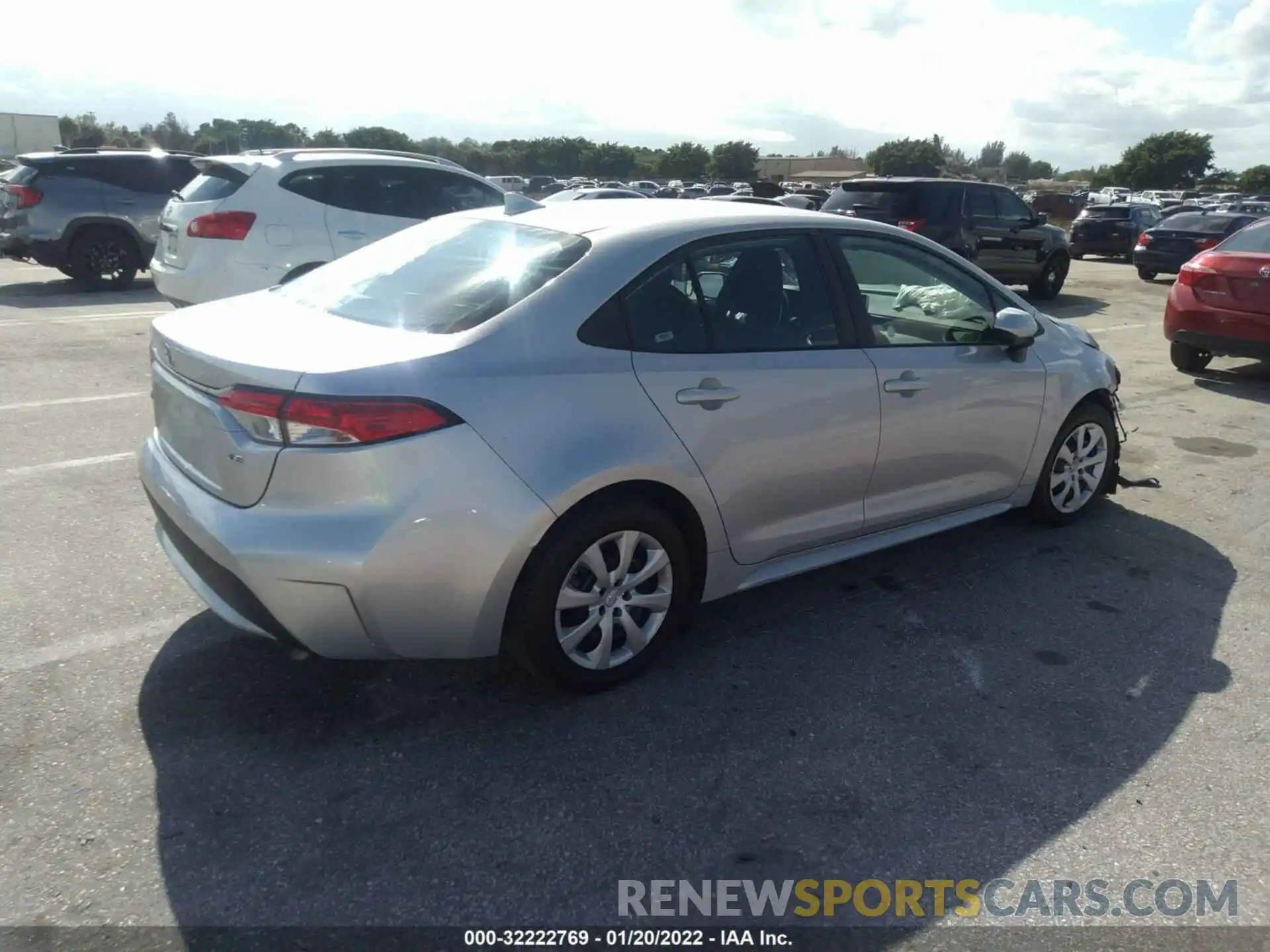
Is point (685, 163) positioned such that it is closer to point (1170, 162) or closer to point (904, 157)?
point (904, 157)

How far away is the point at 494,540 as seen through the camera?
3.01m

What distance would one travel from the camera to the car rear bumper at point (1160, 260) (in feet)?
63.5

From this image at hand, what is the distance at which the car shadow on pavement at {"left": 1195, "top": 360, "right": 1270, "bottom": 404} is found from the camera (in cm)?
893

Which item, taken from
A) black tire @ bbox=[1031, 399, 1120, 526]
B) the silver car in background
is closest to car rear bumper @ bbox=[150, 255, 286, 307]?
the silver car in background

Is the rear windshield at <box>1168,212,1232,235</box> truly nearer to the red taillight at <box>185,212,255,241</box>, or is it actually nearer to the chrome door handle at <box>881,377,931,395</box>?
the red taillight at <box>185,212,255,241</box>

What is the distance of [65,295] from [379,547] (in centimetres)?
1204

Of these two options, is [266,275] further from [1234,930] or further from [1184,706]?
[1234,930]

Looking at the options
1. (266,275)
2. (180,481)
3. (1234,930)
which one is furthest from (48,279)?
(1234,930)

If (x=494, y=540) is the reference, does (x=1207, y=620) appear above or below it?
below

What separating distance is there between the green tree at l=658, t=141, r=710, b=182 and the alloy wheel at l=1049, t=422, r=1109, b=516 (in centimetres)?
7992

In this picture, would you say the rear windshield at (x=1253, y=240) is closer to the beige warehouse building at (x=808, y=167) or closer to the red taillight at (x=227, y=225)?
the red taillight at (x=227, y=225)

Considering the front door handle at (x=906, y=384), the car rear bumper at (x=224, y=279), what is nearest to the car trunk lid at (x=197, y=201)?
the car rear bumper at (x=224, y=279)

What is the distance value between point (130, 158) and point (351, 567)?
12.3 m

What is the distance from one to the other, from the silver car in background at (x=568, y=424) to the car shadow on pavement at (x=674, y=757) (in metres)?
0.32
